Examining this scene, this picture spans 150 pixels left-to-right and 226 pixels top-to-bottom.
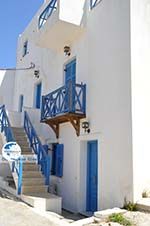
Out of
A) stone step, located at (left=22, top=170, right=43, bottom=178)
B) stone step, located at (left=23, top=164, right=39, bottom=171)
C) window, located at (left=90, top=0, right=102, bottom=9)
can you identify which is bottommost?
stone step, located at (left=22, top=170, right=43, bottom=178)

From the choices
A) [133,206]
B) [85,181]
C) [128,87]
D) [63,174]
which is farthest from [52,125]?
[133,206]

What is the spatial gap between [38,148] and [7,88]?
31.8 feet

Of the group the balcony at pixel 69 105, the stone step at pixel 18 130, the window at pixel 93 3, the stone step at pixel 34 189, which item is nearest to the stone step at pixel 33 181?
the stone step at pixel 34 189

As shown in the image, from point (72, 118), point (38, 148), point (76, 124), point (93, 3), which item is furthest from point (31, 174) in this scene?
point (93, 3)

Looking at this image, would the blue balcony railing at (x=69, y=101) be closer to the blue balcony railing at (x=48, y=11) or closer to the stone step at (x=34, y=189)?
the stone step at (x=34, y=189)

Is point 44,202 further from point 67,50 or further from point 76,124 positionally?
point 67,50

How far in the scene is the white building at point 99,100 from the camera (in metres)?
8.37

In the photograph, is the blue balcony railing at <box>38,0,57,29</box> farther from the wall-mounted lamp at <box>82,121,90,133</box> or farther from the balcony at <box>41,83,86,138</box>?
the wall-mounted lamp at <box>82,121,90,133</box>

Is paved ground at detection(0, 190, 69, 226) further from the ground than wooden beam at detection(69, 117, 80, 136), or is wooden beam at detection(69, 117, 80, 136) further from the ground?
wooden beam at detection(69, 117, 80, 136)

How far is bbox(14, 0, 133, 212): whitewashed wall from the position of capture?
8.48 m

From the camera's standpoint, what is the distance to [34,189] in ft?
33.8

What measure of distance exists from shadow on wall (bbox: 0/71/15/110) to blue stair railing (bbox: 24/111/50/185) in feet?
20.6

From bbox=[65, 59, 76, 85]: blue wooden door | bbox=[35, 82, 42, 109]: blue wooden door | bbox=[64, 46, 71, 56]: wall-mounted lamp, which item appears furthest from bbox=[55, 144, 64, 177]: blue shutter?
bbox=[64, 46, 71, 56]: wall-mounted lamp

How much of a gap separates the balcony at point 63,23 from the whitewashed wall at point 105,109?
34 cm
